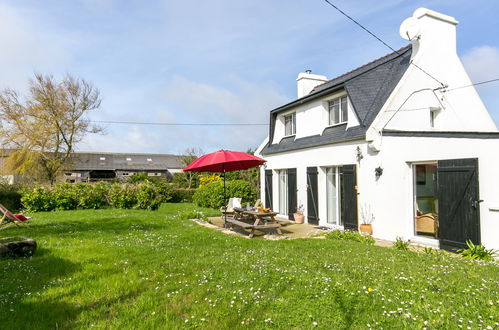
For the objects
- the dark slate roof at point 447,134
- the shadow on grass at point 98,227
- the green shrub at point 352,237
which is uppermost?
the dark slate roof at point 447,134

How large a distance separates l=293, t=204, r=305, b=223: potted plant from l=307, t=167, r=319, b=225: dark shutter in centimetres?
29

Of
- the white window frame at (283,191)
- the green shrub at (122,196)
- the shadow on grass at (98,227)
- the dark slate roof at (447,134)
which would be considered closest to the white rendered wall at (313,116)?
the dark slate roof at (447,134)

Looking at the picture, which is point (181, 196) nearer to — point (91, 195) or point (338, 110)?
point (91, 195)

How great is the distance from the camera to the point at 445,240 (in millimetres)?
7004

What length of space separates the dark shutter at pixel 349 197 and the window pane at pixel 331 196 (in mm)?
801

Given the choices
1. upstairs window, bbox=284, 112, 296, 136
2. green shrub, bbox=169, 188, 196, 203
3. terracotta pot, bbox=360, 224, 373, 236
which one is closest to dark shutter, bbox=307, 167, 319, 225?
terracotta pot, bbox=360, 224, 373, 236

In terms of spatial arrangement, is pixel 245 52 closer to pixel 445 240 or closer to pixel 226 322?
pixel 445 240

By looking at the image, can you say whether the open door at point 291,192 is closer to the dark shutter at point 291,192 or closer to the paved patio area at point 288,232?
the dark shutter at point 291,192

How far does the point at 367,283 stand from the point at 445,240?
444cm

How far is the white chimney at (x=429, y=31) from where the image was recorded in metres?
9.34

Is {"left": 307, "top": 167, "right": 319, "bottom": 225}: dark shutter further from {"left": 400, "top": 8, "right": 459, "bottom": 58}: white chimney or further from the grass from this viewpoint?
{"left": 400, "top": 8, "right": 459, "bottom": 58}: white chimney

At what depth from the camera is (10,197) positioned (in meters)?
16.2

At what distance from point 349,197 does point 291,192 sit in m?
3.48

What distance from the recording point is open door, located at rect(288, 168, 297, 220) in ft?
41.1
